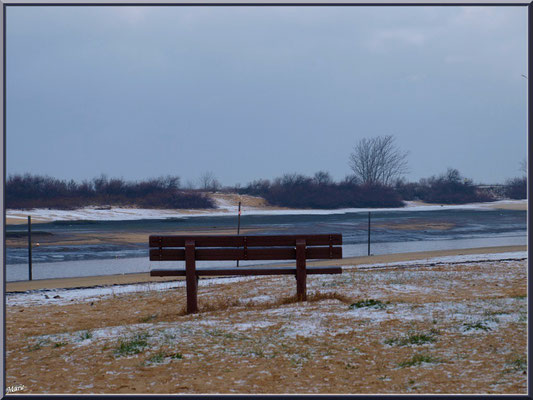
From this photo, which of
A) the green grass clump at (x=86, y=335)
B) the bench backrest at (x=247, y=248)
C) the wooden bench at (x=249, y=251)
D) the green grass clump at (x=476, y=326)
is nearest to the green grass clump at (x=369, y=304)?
the wooden bench at (x=249, y=251)

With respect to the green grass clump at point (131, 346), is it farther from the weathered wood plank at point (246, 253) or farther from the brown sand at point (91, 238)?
the brown sand at point (91, 238)

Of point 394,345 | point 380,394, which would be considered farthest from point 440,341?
point 380,394

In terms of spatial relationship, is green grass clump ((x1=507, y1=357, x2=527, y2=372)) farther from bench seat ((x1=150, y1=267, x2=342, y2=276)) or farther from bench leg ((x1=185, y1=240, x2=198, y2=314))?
bench leg ((x1=185, y1=240, x2=198, y2=314))

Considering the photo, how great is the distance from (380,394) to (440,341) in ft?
5.58

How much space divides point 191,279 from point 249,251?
917 mm

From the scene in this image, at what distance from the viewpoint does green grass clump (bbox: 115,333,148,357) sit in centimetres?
571

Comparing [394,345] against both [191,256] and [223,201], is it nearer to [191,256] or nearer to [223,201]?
[191,256]

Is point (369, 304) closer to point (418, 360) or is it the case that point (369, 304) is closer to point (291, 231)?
point (418, 360)

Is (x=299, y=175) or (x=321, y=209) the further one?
(x=299, y=175)

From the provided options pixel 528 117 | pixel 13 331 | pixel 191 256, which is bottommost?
pixel 13 331

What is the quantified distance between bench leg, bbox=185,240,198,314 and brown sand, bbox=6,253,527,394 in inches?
6.6

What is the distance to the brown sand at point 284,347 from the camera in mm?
4832

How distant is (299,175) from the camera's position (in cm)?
6462

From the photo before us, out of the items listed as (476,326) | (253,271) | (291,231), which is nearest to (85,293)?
(253,271)
